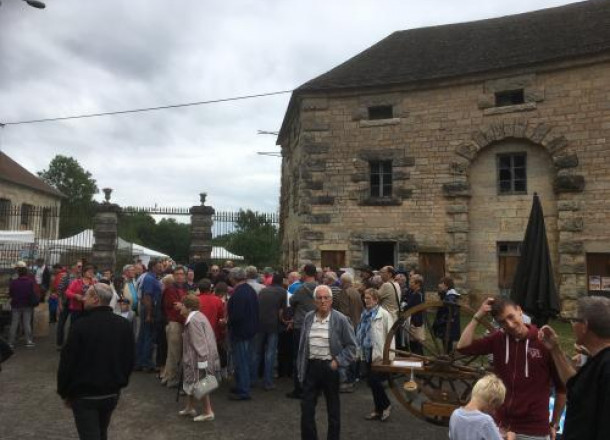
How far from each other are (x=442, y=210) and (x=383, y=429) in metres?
10.5

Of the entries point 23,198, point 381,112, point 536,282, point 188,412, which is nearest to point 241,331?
point 188,412

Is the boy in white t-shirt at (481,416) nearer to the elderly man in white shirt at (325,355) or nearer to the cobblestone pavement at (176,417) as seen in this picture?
the elderly man in white shirt at (325,355)

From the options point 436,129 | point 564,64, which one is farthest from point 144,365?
point 564,64

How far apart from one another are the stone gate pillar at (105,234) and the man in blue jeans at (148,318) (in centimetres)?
1067

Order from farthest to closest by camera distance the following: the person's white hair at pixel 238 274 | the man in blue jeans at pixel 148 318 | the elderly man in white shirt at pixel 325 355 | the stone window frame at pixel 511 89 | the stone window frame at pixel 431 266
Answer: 1. the stone window frame at pixel 431 266
2. the stone window frame at pixel 511 89
3. the man in blue jeans at pixel 148 318
4. the person's white hair at pixel 238 274
5. the elderly man in white shirt at pixel 325 355

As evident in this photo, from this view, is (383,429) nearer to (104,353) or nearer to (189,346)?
(189,346)

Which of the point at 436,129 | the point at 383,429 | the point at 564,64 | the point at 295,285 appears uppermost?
the point at 564,64

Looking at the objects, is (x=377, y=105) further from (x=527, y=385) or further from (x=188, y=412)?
(x=527, y=385)

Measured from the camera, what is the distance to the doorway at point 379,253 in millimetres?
15914

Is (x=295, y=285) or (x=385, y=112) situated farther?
(x=385, y=112)

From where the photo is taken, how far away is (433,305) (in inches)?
207

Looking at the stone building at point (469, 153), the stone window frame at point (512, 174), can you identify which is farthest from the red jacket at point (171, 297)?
the stone window frame at point (512, 174)

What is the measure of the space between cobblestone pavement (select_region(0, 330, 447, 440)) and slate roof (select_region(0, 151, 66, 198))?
1045 inches

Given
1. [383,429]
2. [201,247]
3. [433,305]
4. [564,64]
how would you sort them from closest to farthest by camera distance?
[433,305] < [383,429] < [564,64] < [201,247]
